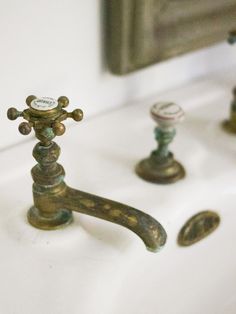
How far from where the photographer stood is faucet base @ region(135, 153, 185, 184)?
1.68 feet

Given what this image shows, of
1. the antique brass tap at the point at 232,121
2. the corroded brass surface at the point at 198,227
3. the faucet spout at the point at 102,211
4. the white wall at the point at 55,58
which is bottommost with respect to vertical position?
the corroded brass surface at the point at 198,227

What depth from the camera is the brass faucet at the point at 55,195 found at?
1.26 feet

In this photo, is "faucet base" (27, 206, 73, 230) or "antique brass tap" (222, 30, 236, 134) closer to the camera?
"faucet base" (27, 206, 73, 230)

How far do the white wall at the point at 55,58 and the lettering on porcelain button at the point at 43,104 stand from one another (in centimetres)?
11

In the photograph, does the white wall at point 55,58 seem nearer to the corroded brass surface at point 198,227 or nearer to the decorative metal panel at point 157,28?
the decorative metal panel at point 157,28

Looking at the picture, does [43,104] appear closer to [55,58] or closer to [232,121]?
[55,58]

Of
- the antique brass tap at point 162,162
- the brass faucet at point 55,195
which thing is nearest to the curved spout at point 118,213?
the brass faucet at point 55,195

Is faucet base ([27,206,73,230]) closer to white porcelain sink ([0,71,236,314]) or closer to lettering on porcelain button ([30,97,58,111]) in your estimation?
white porcelain sink ([0,71,236,314])

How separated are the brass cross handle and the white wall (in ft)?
0.35

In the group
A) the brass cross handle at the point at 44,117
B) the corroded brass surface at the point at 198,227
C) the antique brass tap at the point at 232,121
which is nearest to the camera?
the brass cross handle at the point at 44,117

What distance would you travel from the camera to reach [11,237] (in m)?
0.43

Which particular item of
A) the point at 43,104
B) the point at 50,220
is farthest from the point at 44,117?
the point at 50,220

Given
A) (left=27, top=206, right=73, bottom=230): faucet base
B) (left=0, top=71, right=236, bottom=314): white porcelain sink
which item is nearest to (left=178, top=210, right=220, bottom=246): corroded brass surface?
(left=0, top=71, right=236, bottom=314): white porcelain sink

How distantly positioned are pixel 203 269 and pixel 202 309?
4 centimetres
